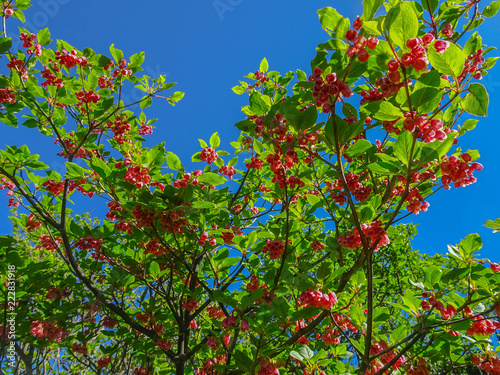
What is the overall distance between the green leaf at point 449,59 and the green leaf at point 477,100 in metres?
0.14

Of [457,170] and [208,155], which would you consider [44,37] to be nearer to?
[208,155]

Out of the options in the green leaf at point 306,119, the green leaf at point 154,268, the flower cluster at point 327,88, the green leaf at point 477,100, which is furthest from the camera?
the green leaf at point 154,268

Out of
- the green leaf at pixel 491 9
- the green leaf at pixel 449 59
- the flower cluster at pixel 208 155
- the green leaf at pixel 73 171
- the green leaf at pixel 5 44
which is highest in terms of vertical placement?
the green leaf at pixel 5 44

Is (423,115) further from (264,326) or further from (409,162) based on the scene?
(264,326)

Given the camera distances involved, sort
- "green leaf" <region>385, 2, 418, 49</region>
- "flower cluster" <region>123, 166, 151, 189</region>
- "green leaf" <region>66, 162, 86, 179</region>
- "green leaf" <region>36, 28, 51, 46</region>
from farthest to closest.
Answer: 1. "green leaf" <region>36, 28, 51, 46</region>
2. "flower cluster" <region>123, 166, 151, 189</region>
3. "green leaf" <region>66, 162, 86, 179</region>
4. "green leaf" <region>385, 2, 418, 49</region>

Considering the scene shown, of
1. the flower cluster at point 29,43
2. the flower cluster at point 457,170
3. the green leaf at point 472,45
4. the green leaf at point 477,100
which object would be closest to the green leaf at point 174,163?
the flower cluster at point 457,170

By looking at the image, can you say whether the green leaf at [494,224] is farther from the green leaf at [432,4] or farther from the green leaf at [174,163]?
the green leaf at [174,163]

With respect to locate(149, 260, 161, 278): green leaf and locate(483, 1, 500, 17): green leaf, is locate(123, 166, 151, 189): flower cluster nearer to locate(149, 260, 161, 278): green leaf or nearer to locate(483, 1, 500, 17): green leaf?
locate(149, 260, 161, 278): green leaf

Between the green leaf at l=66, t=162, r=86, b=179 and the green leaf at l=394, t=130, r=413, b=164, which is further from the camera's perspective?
the green leaf at l=66, t=162, r=86, b=179

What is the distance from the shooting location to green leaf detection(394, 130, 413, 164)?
179 centimetres

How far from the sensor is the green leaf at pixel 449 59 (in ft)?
5.44

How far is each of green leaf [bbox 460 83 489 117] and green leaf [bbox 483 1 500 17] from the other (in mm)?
2398

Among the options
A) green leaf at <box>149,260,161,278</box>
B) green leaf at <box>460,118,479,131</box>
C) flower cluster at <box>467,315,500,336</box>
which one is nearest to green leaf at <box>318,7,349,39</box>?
green leaf at <box>460,118,479,131</box>

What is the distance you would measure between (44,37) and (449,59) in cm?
525
